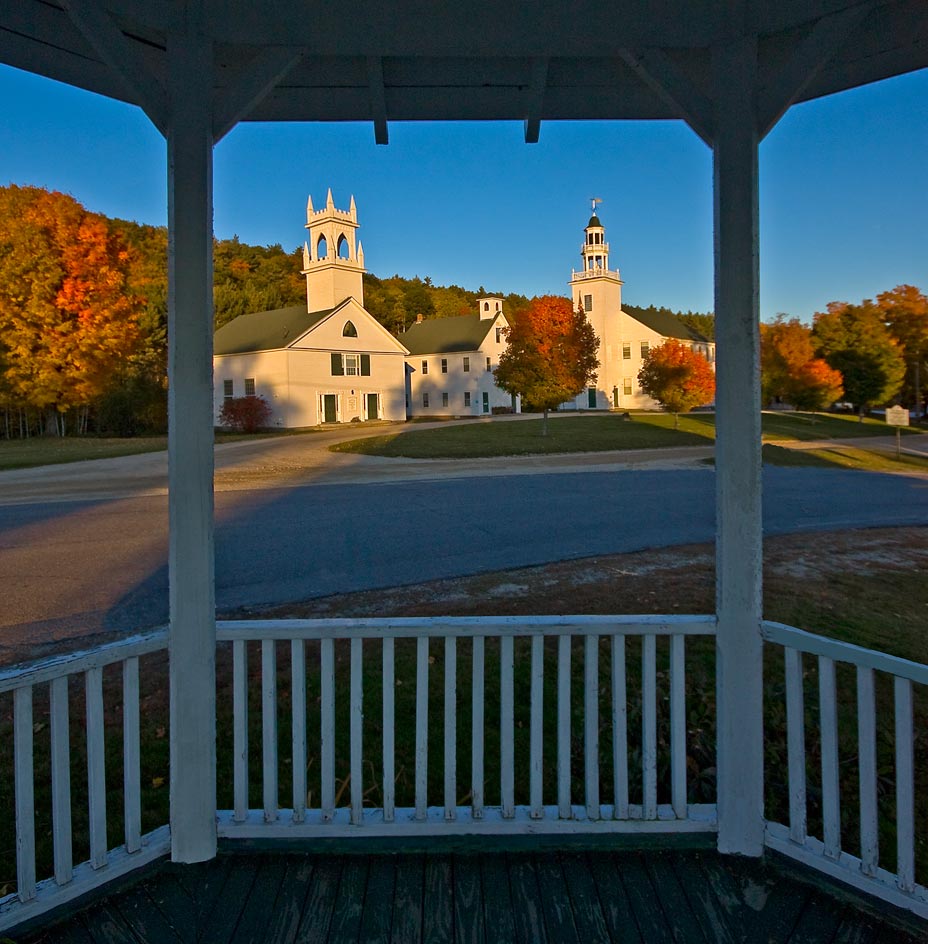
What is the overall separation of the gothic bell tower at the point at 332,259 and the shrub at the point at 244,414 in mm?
7532

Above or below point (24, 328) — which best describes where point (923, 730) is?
below

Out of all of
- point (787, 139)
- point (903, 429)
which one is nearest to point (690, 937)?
point (787, 139)

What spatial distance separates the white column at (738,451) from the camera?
2793 mm

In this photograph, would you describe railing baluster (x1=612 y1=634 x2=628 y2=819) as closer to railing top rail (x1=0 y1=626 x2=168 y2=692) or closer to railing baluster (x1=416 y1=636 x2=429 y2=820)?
railing baluster (x1=416 y1=636 x2=429 y2=820)

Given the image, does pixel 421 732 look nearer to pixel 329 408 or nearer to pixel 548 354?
pixel 548 354

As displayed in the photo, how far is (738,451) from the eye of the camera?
282 cm

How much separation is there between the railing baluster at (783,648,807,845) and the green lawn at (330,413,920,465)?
809 inches

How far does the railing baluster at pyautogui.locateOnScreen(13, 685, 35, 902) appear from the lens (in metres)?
2.44

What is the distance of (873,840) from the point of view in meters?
2.60

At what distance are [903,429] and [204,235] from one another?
147 feet

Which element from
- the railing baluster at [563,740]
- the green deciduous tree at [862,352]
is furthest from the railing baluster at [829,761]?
the green deciduous tree at [862,352]

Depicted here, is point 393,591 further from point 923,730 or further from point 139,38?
point 139,38

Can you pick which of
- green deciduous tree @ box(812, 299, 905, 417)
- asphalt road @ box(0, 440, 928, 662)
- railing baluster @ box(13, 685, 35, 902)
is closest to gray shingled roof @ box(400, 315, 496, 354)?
green deciduous tree @ box(812, 299, 905, 417)

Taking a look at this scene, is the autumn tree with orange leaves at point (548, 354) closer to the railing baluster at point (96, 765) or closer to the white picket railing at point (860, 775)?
the white picket railing at point (860, 775)
